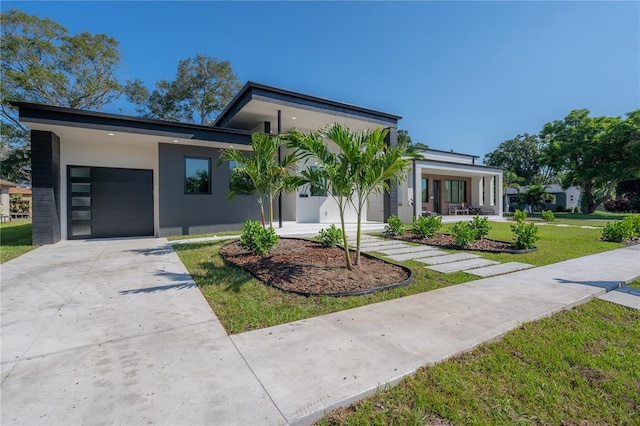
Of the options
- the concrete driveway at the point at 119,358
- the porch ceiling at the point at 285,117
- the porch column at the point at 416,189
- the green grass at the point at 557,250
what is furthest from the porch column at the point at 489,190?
the concrete driveway at the point at 119,358

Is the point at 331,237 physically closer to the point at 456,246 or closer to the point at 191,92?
the point at 456,246

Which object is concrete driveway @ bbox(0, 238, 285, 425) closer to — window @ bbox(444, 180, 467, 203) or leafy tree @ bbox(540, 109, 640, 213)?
window @ bbox(444, 180, 467, 203)

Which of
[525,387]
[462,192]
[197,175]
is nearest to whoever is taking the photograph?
[525,387]

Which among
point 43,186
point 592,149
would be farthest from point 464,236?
point 592,149

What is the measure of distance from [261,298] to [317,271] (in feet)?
4.75

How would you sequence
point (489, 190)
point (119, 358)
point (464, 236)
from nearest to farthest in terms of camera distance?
point (119, 358)
point (464, 236)
point (489, 190)

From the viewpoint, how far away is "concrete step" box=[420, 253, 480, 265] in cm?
683

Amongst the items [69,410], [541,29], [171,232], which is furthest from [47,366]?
[541,29]

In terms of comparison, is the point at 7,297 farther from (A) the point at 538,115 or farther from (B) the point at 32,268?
(A) the point at 538,115

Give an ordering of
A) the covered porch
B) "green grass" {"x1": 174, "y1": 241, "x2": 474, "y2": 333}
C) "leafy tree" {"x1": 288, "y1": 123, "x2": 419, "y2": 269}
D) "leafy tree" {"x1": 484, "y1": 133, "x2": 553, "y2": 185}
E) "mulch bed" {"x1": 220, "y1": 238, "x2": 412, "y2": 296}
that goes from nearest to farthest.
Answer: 1. "green grass" {"x1": 174, "y1": 241, "x2": 474, "y2": 333}
2. "mulch bed" {"x1": 220, "y1": 238, "x2": 412, "y2": 296}
3. "leafy tree" {"x1": 288, "y1": 123, "x2": 419, "y2": 269}
4. the covered porch
5. "leafy tree" {"x1": 484, "y1": 133, "x2": 553, "y2": 185}

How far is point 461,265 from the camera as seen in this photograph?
644cm

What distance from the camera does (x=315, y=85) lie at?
56.5ft

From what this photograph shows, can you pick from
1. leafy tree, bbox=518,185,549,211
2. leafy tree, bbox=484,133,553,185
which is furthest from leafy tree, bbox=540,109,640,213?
leafy tree, bbox=484,133,553,185

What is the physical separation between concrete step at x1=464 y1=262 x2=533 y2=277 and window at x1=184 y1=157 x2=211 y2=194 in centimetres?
946
